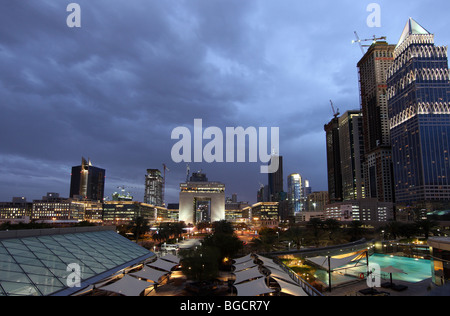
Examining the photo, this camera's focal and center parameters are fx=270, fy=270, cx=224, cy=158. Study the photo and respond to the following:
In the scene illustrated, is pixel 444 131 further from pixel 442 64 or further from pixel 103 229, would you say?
pixel 103 229

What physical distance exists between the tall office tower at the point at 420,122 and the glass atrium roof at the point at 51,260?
178926 millimetres

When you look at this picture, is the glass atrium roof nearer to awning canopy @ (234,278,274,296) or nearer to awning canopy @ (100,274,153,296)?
awning canopy @ (100,274,153,296)

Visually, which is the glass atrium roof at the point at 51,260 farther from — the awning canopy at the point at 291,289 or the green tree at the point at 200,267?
the awning canopy at the point at 291,289

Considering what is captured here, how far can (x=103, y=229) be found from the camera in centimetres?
3659

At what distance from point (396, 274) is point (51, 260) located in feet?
125

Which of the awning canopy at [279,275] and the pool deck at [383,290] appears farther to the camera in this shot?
the pool deck at [383,290]

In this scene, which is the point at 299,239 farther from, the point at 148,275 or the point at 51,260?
the point at 51,260

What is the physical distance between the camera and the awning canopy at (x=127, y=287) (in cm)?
2014

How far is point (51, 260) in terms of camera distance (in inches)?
787

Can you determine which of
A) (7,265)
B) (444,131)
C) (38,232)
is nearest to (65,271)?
(7,265)

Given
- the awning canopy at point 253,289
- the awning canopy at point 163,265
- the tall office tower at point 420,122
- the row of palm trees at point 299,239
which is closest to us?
the awning canopy at point 253,289

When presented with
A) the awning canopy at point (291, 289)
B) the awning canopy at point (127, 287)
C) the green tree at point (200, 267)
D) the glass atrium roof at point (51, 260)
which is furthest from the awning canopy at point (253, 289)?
the glass atrium roof at point (51, 260)

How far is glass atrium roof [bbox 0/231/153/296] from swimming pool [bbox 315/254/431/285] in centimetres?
2378
